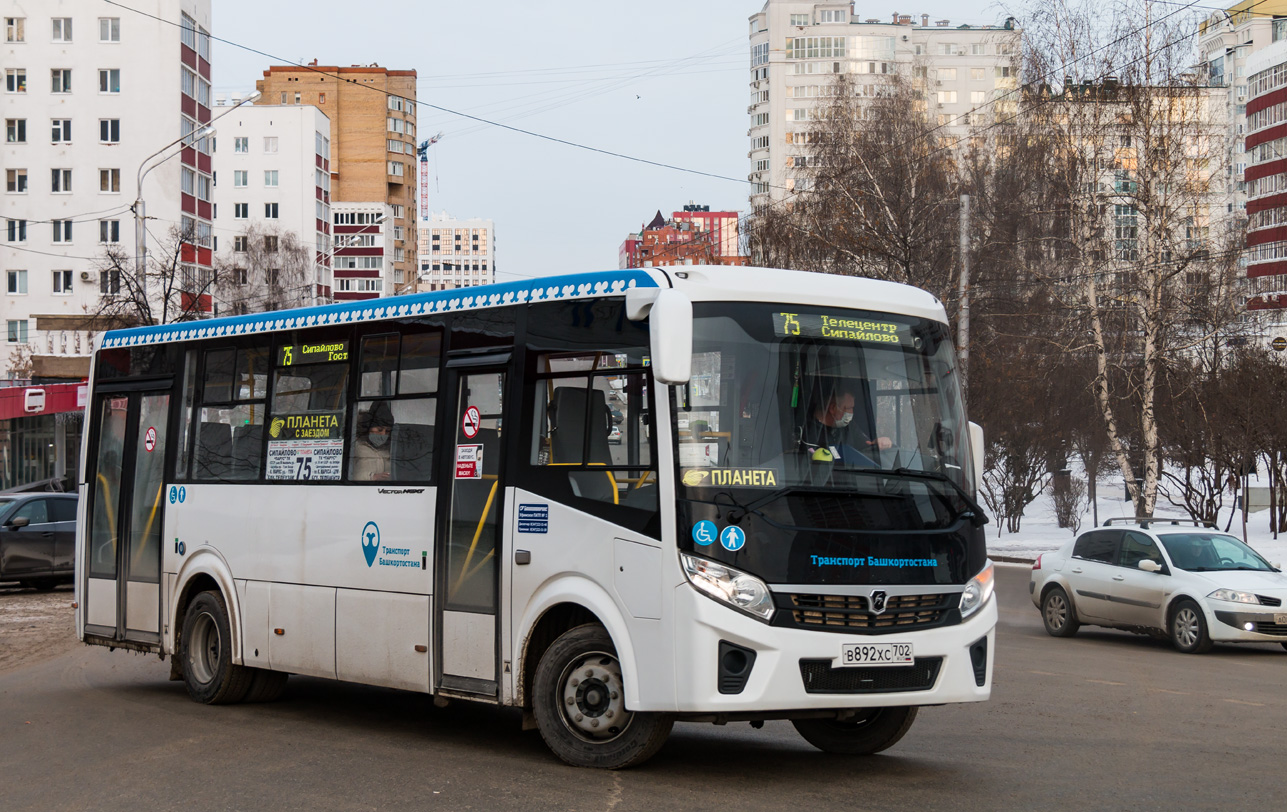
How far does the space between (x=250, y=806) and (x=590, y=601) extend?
2070mm

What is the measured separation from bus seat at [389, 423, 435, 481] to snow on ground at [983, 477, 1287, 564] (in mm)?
20969

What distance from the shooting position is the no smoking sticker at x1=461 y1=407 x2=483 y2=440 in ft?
30.9

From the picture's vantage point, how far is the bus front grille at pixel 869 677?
25.7 feet

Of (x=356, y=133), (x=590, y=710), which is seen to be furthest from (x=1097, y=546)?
(x=356, y=133)

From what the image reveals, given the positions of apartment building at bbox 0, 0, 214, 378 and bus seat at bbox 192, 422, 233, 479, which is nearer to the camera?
bus seat at bbox 192, 422, 233, 479

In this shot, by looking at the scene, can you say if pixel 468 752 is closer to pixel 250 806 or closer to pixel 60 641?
pixel 250 806

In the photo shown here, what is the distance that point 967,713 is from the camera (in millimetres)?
11148

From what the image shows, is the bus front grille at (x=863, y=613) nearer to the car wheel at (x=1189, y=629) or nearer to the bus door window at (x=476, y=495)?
the bus door window at (x=476, y=495)

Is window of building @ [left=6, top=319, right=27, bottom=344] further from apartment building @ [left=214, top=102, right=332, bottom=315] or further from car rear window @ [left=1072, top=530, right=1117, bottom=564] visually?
car rear window @ [left=1072, top=530, right=1117, bottom=564]

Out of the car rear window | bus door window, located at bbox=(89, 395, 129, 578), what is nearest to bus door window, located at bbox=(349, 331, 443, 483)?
bus door window, located at bbox=(89, 395, 129, 578)

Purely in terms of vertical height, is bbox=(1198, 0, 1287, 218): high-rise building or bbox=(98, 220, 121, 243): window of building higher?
bbox=(1198, 0, 1287, 218): high-rise building

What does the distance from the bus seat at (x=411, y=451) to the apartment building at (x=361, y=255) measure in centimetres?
13127

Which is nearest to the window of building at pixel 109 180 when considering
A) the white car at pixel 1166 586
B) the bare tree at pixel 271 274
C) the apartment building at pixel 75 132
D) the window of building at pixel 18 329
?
the apartment building at pixel 75 132

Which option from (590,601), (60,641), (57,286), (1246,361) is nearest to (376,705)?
(590,601)
